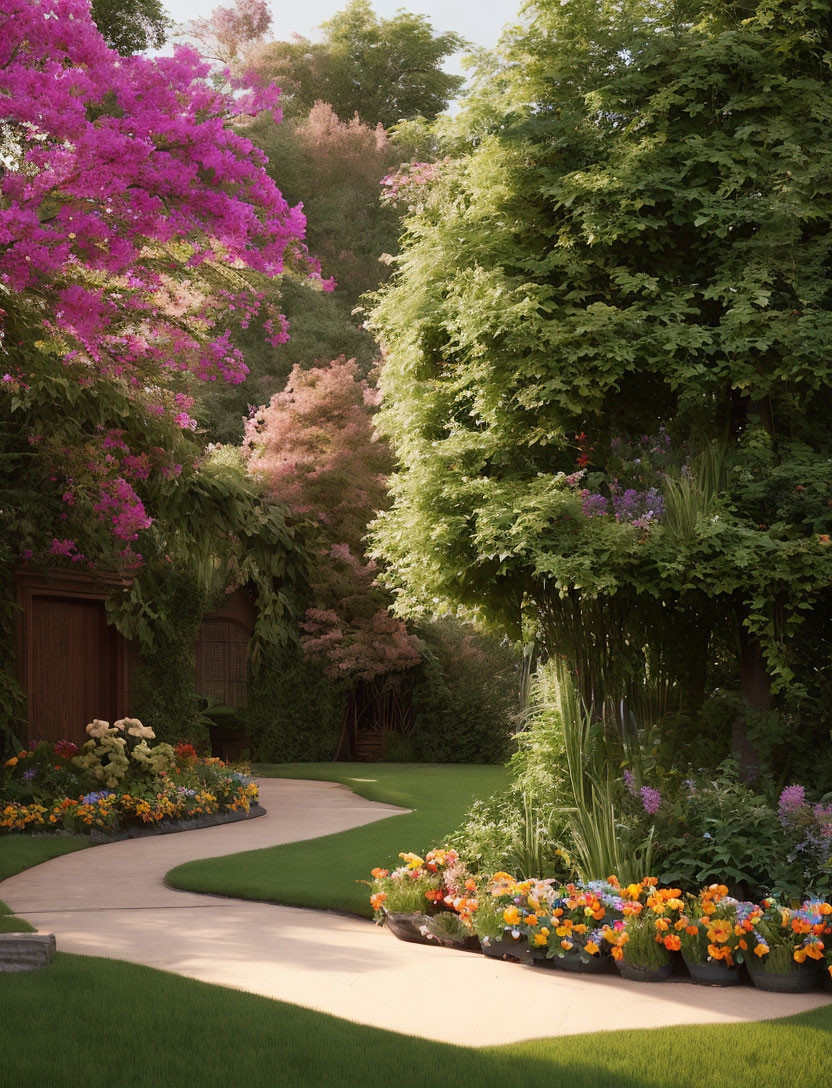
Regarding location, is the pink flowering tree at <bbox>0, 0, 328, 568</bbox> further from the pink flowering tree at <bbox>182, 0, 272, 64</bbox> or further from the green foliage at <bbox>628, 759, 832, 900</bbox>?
the pink flowering tree at <bbox>182, 0, 272, 64</bbox>

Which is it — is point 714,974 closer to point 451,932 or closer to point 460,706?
point 451,932

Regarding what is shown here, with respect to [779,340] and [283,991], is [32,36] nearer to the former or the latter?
[779,340]

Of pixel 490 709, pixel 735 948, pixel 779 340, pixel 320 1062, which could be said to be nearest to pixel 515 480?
pixel 779 340

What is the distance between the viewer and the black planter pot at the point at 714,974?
5.50m

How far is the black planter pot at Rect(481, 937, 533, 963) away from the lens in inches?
232

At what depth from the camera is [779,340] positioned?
6.49 m

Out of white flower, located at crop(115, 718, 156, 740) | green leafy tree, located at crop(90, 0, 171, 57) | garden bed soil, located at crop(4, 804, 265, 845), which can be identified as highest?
green leafy tree, located at crop(90, 0, 171, 57)

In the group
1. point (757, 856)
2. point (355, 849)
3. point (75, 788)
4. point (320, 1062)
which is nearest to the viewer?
point (320, 1062)

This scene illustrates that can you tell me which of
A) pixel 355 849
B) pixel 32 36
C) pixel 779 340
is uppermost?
pixel 32 36

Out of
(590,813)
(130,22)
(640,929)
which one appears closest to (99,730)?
(590,813)

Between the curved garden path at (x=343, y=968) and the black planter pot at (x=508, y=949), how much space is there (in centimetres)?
7

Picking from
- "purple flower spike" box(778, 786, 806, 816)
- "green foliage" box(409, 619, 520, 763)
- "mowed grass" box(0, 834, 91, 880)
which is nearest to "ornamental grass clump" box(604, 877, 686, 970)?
"purple flower spike" box(778, 786, 806, 816)

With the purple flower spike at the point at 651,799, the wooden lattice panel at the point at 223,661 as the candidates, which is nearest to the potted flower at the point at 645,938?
the purple flower spike at the point at 651,799

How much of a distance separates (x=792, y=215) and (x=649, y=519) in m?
1.93
